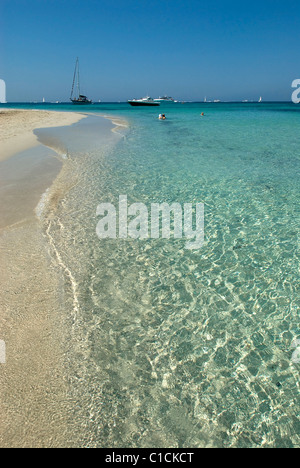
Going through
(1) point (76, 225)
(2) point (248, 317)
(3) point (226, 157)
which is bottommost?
(2) point (248, 317)

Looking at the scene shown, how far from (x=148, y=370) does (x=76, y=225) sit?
4641 mm

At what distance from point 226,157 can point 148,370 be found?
A: 14.6 m

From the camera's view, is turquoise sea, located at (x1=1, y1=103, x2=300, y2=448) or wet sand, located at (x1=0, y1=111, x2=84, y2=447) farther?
turquoise sea, located at (x1=1, y1=103, x2=300, y2=448)

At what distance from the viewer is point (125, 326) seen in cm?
419

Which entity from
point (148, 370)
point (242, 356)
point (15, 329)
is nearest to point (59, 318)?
point (15, 329)

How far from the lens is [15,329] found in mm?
3936

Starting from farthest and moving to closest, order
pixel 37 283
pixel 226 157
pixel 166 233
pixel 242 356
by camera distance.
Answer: pixel 226 157
pixel 166 233
pixel 37 283
pixel 242 356

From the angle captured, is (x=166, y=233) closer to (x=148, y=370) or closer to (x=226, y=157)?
(x=148, y=370)

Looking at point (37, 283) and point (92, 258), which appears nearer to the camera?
point (37, 283)

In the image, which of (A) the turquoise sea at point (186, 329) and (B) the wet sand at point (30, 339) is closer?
(B) the wet sand at point (30, 339)

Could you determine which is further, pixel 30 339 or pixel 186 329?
pixel 186 329

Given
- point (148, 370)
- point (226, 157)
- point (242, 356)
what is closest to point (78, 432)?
point (148, 370)
